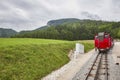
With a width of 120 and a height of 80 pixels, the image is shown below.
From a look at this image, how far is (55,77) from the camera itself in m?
20.7

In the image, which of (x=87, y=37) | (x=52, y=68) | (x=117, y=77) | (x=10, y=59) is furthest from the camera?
(x=87, y=37)

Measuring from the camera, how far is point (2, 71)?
18.4 metres

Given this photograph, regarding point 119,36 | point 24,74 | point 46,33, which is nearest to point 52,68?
point 24,74

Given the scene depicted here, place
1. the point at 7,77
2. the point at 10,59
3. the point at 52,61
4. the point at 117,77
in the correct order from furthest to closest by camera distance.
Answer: the point at 52,61 < the point at 10,59 < the point at 117,77 < the point at 7,77

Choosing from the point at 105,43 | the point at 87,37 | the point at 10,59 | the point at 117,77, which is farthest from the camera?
the point at 87,37

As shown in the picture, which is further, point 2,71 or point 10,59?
point 10,59

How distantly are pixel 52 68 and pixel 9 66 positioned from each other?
6.98 m

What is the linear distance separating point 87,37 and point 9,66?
5674 inches

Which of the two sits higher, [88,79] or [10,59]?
[10,59]

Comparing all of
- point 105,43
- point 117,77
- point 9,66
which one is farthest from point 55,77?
point 105,43

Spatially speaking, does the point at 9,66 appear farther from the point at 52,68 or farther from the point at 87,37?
the point at 87,37

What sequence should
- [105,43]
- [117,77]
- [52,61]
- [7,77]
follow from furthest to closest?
[105,43]
[52,61]
[117,77]
[7,77]

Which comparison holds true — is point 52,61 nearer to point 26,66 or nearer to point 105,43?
point 26,66

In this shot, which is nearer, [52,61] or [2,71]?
[2,71]
